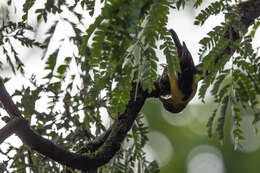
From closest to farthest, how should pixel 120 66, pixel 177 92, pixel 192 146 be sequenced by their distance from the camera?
pixel 120 66 < pixel 177 92 < pixel 192 146

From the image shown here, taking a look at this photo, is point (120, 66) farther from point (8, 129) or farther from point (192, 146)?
point (192, 146)

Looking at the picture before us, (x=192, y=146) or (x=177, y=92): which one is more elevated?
(x=192, y=146)

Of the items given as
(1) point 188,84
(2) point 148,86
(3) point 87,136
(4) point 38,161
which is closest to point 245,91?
(2) point 148,86

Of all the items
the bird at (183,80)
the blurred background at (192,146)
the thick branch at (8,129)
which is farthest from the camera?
the blurred background at (192,146)

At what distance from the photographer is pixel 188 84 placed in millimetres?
2766

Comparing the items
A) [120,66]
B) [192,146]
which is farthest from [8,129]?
[192,146]

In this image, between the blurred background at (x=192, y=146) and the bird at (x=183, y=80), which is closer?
the bird at (x=183, y=80)

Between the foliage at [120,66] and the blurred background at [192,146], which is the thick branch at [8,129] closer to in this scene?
the foliage at [120,66]

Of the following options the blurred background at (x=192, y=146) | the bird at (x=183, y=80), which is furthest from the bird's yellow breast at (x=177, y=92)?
the blurred background at (x=192, y=146)

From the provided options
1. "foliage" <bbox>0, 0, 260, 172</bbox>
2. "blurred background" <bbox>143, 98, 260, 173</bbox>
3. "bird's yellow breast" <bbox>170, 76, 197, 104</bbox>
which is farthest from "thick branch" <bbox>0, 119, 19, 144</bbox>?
"blurred background" <bbox>143, 98, 260, 173</bbox>

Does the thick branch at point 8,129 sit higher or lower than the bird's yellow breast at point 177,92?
lower

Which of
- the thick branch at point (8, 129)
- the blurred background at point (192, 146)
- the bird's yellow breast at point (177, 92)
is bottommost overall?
the thick branch at point (8, 129)

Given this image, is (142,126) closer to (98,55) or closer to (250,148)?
(98,55)

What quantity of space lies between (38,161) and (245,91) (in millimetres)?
1435
